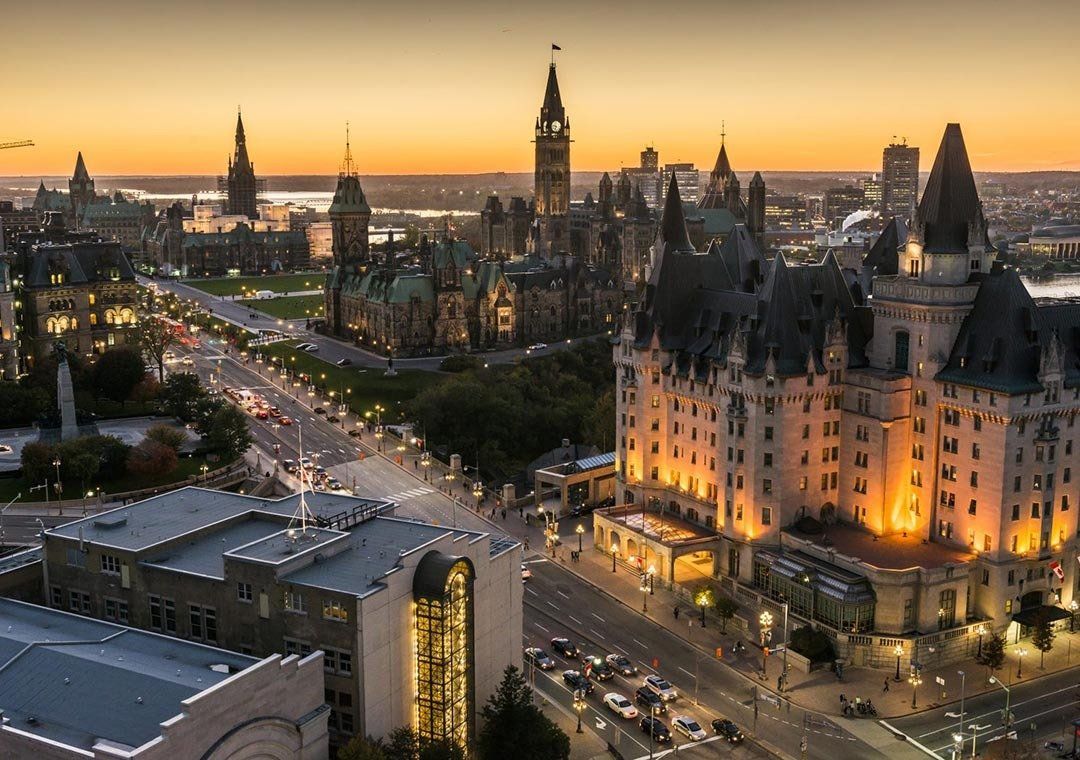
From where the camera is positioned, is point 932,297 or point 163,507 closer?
point 163,507

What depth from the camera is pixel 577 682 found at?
81.1m

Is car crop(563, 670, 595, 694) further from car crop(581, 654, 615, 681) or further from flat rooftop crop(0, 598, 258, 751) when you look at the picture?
flat rooftop crop(0, 598, 258, 751)

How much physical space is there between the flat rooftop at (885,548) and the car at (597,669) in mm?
22600

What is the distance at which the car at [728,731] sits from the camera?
243 ft

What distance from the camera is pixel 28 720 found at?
53625 mm

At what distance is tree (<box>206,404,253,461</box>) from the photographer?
130 metres

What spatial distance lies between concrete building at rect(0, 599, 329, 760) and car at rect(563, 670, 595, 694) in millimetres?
24628

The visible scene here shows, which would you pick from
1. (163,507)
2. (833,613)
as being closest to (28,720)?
(163,507)

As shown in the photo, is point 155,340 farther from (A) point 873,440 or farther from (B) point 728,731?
(B) point 728,731

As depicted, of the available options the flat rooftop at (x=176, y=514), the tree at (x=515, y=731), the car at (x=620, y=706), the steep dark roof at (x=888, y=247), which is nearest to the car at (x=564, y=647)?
the car at (x=620, y=706)

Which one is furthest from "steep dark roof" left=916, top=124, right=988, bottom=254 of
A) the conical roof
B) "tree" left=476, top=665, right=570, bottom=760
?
"tree" left=476, top=665, right=570, bottom=760

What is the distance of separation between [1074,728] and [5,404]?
122625 mm

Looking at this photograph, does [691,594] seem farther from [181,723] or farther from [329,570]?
[181,723]

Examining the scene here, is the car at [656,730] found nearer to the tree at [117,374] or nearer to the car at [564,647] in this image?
the car at [564,647]
